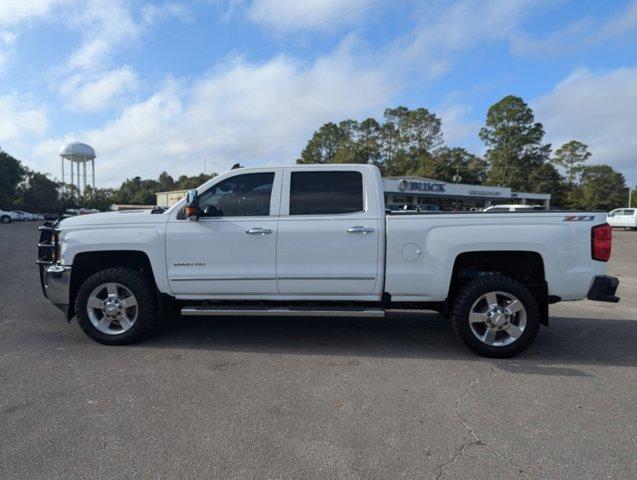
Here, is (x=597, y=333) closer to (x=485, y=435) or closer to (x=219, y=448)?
(x=485, y=435)

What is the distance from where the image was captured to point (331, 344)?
5.21 metres

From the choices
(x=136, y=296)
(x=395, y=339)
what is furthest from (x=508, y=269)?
(x=136, y=296)

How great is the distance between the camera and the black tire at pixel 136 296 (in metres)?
4.95

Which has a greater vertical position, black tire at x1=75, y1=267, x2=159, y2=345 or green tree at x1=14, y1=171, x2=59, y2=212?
green tree at x1=14, y1=171, x2=59, y2=212

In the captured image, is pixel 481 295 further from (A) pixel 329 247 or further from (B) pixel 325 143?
(B) pixel 325 143

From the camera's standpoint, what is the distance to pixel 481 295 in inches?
186

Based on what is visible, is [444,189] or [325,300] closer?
[325,300]

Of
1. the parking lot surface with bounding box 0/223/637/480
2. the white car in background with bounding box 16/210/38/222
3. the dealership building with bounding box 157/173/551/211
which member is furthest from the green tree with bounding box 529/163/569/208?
the parking lot surface with bounding box 0/223/637/480

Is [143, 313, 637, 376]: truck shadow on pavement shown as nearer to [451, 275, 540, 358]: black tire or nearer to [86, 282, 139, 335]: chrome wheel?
[451, 275, 540, 358]: black tire

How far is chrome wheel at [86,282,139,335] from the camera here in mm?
5012

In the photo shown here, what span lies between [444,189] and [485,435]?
49870 mm

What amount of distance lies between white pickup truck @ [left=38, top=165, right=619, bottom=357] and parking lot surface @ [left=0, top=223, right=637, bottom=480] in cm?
48

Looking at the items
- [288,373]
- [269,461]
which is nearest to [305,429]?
[269,461]

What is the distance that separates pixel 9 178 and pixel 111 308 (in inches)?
2966
